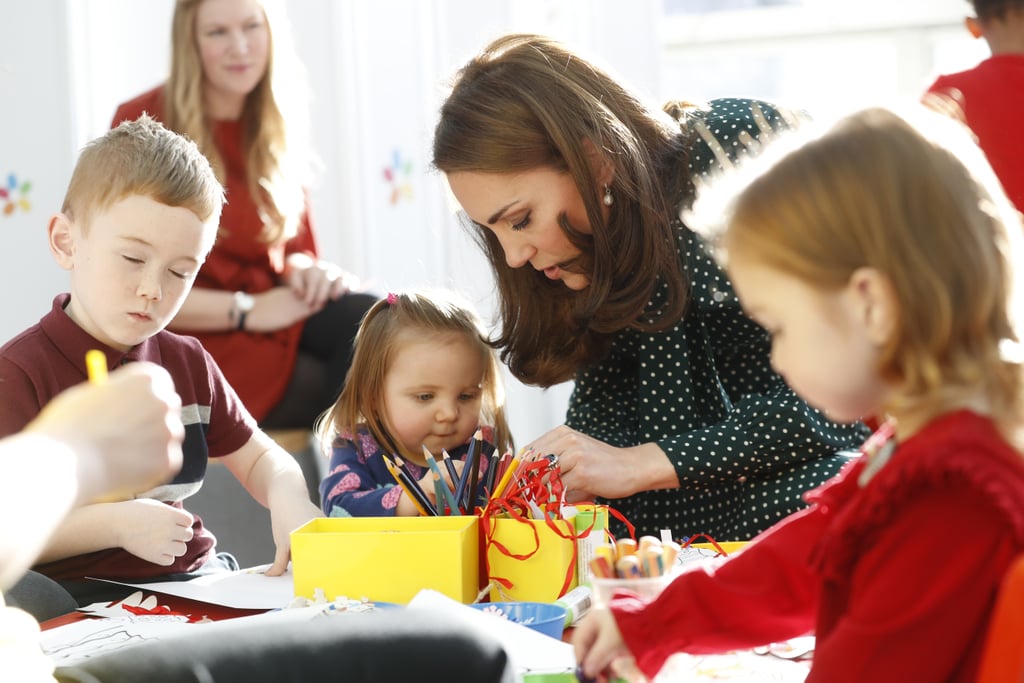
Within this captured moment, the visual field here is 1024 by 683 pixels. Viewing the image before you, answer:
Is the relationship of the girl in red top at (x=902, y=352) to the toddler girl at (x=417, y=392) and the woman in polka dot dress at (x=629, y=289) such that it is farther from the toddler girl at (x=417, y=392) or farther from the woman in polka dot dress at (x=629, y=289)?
the toddler girl at (x=417, y=392)

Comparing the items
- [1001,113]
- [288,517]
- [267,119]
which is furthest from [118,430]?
[267,119]

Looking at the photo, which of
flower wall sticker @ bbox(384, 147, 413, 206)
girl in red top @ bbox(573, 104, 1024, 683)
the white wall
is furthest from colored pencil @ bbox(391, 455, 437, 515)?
flower wall sticker @ bbox(384, 147, 413, 206)

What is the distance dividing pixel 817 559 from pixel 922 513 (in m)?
0.08

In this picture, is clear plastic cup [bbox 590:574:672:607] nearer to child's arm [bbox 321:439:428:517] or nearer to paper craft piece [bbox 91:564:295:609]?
Result: paper craft piece [bbox 91:564:295:609]

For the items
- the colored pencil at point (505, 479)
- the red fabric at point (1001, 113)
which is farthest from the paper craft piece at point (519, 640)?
the red fabric at point (1001, 113)

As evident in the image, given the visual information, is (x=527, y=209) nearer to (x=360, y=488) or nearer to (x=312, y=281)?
(x=360, y=488)

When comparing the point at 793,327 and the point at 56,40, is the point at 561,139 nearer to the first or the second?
the point at 793,327

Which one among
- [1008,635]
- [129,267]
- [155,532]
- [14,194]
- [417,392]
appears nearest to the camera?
[1008,635]

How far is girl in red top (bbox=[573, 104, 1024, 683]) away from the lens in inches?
24.0

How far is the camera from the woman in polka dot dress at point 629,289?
134cm

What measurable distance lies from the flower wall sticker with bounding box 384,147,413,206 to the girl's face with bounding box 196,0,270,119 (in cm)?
58

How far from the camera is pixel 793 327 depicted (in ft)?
2.21

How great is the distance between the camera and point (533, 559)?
1016 millimetres

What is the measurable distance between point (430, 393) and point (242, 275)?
95 centimetres
